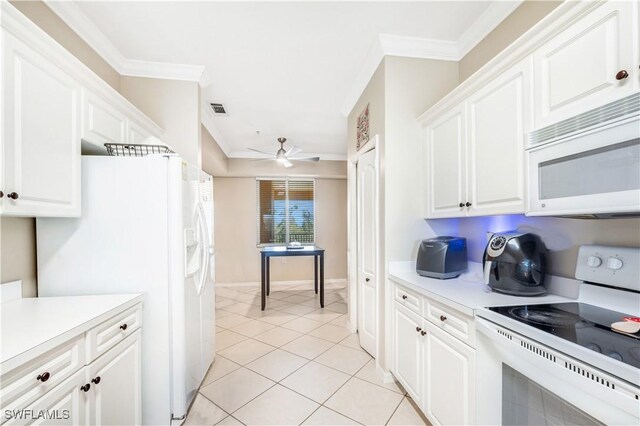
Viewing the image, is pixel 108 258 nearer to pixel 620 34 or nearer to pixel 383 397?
pixel 383 397

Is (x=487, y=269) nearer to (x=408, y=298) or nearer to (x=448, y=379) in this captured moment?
(x=408, y=298)

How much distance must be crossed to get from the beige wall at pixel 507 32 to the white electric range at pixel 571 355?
4.52ft

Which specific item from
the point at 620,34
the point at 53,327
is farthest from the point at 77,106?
the point at 620,34

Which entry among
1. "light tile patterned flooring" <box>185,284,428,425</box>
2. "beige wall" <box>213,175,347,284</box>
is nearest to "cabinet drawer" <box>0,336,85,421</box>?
"light tile patterned flooring" <box>185,284,428,425</box>

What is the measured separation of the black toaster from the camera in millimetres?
1825

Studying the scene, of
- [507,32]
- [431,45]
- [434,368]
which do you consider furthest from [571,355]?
[431,45]

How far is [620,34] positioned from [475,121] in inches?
27.5

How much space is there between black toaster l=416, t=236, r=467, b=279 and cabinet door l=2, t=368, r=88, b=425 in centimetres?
195

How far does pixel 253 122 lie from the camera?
382 centimetres

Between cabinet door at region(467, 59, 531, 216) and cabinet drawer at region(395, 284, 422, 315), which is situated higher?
cabinet door at region(467, 59, 531, 216)

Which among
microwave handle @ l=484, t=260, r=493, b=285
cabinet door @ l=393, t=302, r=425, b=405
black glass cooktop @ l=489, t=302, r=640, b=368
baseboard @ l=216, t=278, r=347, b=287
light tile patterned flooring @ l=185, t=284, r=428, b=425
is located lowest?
baseboard @ l=216, t=278, r=347, b=287

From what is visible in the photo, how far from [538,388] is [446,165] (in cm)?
135

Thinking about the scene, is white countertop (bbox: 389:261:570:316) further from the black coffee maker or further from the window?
the window

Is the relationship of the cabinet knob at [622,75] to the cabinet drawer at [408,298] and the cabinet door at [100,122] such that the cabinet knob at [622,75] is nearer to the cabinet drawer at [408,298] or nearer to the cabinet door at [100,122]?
the cabinet drawer at [408,298]
